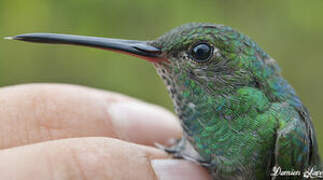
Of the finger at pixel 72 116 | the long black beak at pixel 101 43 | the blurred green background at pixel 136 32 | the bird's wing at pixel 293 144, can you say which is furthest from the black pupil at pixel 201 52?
the blurred green background at pixel 136 32

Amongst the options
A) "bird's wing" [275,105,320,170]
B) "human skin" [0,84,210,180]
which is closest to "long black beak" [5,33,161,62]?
"human skin" [0,84,210,180]

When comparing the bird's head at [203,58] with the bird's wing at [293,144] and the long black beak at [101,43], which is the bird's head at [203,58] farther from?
the bird's wing at [293,144]

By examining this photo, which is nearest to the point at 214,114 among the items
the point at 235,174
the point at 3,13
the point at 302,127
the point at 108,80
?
the point at 235,174

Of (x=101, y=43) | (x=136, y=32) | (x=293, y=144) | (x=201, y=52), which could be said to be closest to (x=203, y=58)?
(x=201, y=52)

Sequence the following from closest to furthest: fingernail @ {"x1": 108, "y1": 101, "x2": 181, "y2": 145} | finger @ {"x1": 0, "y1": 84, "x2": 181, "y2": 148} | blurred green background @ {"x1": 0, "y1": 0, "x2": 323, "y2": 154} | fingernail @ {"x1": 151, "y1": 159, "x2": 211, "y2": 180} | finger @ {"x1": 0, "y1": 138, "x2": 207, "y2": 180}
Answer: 1. finger @ {"x1": 0, "y1": 138, "x2": 207, "y2": 180}
2. fingernail @ {"x1": 151, "y1": 159, "x2": 211, "y2": 180}
3. finger @ {"x1": 0, "y1": 84, "x2": 181, "y2": 148}
4. fingernail @ {"x1": 108, "y1": 101, "x2": 181, "y2": 145}
5. blurred green background @ {"x1": 0, "y1": 0, "x2": 323, "y2": 154}

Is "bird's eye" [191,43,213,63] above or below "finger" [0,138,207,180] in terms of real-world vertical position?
above

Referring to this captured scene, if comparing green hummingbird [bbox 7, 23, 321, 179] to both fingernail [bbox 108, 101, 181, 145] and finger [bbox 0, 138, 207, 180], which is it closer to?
finger [bbox 0, 138, 207, 180]

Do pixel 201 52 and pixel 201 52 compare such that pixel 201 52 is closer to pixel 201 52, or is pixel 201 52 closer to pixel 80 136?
pixel 201 52
